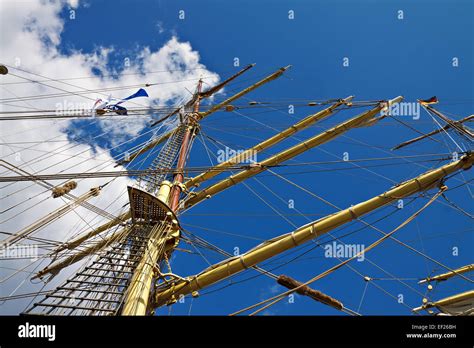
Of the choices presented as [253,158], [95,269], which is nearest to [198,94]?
[253,158]

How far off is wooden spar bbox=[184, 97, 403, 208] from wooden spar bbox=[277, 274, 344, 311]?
5565mm

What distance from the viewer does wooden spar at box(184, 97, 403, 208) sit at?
508 inches

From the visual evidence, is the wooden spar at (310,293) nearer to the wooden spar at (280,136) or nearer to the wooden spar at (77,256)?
the wooden spar at (77,256)

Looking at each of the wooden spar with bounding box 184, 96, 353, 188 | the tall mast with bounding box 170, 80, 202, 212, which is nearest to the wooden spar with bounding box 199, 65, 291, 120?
the tall mast with bounding box 170, 80, 202, 212

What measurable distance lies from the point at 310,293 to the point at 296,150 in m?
6.35

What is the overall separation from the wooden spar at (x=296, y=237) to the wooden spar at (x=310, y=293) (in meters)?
0.66

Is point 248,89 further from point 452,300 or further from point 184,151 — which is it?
point 452,300

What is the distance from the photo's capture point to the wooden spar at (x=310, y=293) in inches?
297

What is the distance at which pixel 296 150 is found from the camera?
12953 millimetres

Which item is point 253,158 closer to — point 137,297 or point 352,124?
point 352,124

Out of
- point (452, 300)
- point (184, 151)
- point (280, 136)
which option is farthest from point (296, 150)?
point (452, 300)
